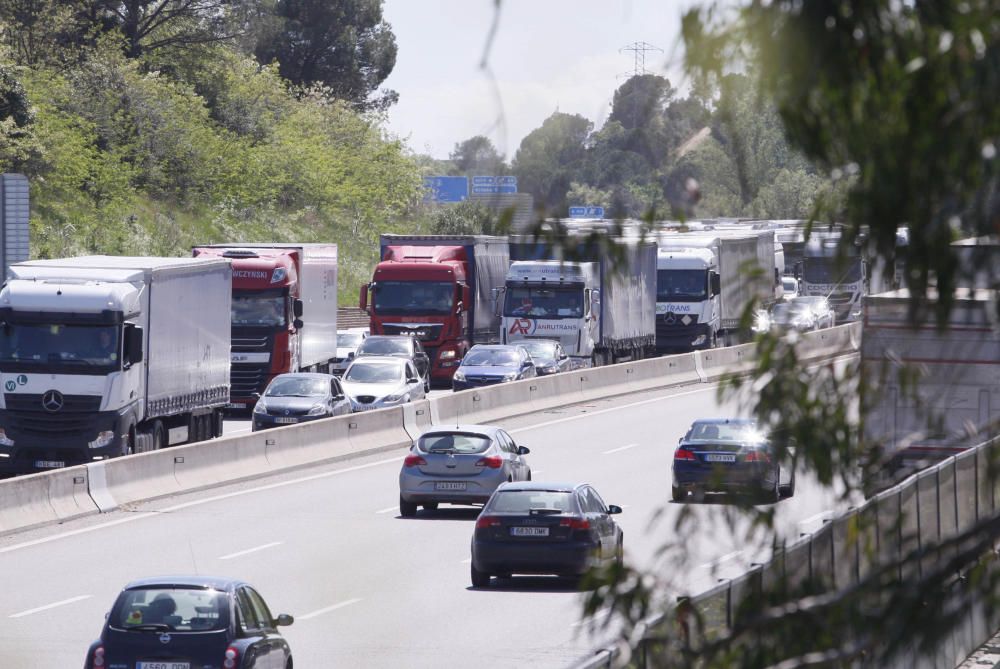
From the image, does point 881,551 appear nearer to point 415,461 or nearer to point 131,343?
point 415,461

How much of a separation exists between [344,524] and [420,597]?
5918mm

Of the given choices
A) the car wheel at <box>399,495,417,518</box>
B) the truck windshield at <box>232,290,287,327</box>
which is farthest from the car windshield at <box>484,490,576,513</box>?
the truck windshield at <box>232,290,287,327</box>

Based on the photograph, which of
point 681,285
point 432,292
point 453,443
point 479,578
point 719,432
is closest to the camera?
point 479,578

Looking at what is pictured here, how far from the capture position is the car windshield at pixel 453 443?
25797 mm

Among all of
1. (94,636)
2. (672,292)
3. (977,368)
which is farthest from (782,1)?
(672,292)

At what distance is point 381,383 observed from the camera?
38.2 m

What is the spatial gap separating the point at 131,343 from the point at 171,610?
15.5 m

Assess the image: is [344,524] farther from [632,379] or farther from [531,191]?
[632,379]

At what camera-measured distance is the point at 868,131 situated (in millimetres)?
5320

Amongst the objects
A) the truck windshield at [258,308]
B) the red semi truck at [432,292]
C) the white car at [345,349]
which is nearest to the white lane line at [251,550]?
the truck windshield at [258,308]

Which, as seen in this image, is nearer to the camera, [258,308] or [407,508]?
[407,508]

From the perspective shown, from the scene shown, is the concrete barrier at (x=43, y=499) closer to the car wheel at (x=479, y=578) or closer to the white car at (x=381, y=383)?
the car wheel at (x=479, y=578)

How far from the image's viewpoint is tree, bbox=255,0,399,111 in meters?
98.4

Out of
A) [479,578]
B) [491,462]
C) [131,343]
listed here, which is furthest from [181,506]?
[479,578]
